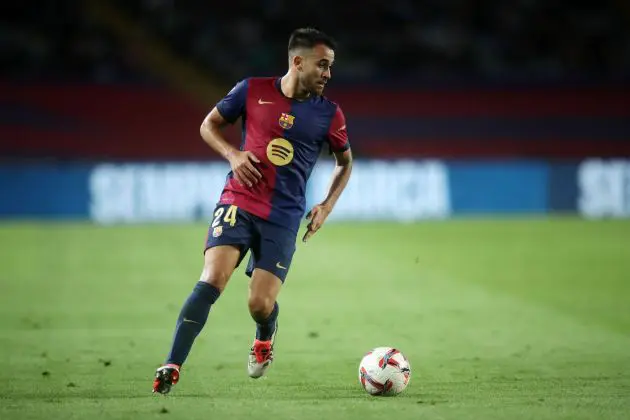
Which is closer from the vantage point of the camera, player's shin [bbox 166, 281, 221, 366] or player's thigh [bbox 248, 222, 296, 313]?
player's shin [bbox 166, 281, 221, 366]

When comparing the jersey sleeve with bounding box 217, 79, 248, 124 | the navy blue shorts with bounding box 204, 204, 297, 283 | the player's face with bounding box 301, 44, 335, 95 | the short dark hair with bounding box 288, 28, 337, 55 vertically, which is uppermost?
the short dark hair with bounding box 288, 28, 337, 55

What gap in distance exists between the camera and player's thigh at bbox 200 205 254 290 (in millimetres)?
7105

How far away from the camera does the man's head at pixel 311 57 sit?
7.34 metres

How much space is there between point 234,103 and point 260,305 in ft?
4.28

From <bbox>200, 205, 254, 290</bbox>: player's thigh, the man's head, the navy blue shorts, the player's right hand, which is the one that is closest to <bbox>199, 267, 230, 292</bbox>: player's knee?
<bbox>200, 205, 254, 290</bbox>: player's thigh

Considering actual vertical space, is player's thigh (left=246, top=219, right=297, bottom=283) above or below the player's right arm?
below

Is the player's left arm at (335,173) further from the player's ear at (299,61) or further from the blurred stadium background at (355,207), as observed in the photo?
the blurred stadium background at (355,207)

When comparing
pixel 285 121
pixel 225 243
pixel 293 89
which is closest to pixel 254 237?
pixel 225 243

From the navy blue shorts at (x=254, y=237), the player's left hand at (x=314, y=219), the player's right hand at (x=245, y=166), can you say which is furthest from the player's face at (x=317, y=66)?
the navy blue shorts at (x=254, y=237)

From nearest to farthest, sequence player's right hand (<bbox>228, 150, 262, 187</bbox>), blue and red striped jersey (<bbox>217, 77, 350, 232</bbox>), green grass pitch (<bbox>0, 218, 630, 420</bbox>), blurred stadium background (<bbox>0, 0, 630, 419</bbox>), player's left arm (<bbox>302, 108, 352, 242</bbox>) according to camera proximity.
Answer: green grass pitch (<bbox>0, 218, 630, 420</bbox>), player's right hand (<bbox>228, 150, 262, 187</bbox>), blue and red striped jersey (<bbox>217, 77, 350, 232</bbox>), player's left arm (<bbox>302, 108, 352, 242</bbox>), blurred stadium background (<bbox>0, 0, 630, 419</bbox>)

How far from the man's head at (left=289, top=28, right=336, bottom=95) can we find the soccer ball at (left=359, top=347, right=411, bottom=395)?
68.5 inches

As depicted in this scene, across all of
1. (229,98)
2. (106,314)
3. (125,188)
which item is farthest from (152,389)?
(125,188)

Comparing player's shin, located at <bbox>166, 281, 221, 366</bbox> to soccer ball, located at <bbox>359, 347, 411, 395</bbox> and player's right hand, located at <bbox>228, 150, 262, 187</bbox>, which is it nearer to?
player's right hand, located at <bbox>228, 150, 262, 187</bbox>

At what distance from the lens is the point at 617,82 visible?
30.2 meters
